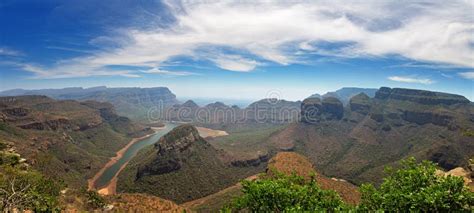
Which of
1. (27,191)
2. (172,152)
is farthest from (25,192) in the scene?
(172,152)

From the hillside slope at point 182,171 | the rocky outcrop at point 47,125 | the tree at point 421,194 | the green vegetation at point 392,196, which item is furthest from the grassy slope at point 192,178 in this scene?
the tree at point 421,194

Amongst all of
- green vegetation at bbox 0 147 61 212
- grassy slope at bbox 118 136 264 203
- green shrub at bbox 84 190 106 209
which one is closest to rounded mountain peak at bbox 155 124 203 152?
grassy slope at bbox 118 136 264 203

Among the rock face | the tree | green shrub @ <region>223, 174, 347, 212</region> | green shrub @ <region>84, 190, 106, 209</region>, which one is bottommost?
the rock face

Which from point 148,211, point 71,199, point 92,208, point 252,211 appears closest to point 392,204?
point 252,211

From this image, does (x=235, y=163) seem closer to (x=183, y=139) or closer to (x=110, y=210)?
(x=183, y=139)

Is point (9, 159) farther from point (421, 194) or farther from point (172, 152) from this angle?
point (172, 152)

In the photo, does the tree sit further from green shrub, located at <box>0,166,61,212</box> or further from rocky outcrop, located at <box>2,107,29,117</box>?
rocky outcrop, located at <box>2,107,29,117</box>
